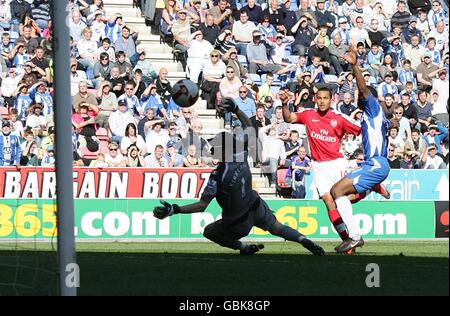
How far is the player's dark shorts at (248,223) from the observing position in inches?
624

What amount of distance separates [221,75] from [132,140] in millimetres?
2958

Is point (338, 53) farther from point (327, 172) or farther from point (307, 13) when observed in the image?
point (327, 172)

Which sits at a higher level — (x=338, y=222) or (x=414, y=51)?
(x=414, y=51)

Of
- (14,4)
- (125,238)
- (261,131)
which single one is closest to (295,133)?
(261,131)

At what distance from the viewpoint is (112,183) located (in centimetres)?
2200

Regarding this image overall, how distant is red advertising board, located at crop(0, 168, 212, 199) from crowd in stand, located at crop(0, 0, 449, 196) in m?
0.49

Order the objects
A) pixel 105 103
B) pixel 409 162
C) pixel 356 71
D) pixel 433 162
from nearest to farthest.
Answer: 1. pixel 356 71
2. pixel 105 103
3. pixel 433 162
4. pixel 409 162

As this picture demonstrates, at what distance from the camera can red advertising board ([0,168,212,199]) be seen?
2138 cm

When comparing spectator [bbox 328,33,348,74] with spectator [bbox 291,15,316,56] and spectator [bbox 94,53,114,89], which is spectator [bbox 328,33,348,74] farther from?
spectator [bbox 94,53,114,89]

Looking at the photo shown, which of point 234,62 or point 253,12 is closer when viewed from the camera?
point 234,62

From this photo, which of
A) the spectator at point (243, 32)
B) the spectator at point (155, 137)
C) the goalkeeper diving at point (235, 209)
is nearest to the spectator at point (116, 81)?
the spectator at point (155, 137)

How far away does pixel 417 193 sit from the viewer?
2316cm

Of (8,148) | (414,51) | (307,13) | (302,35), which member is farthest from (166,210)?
(414,51)
